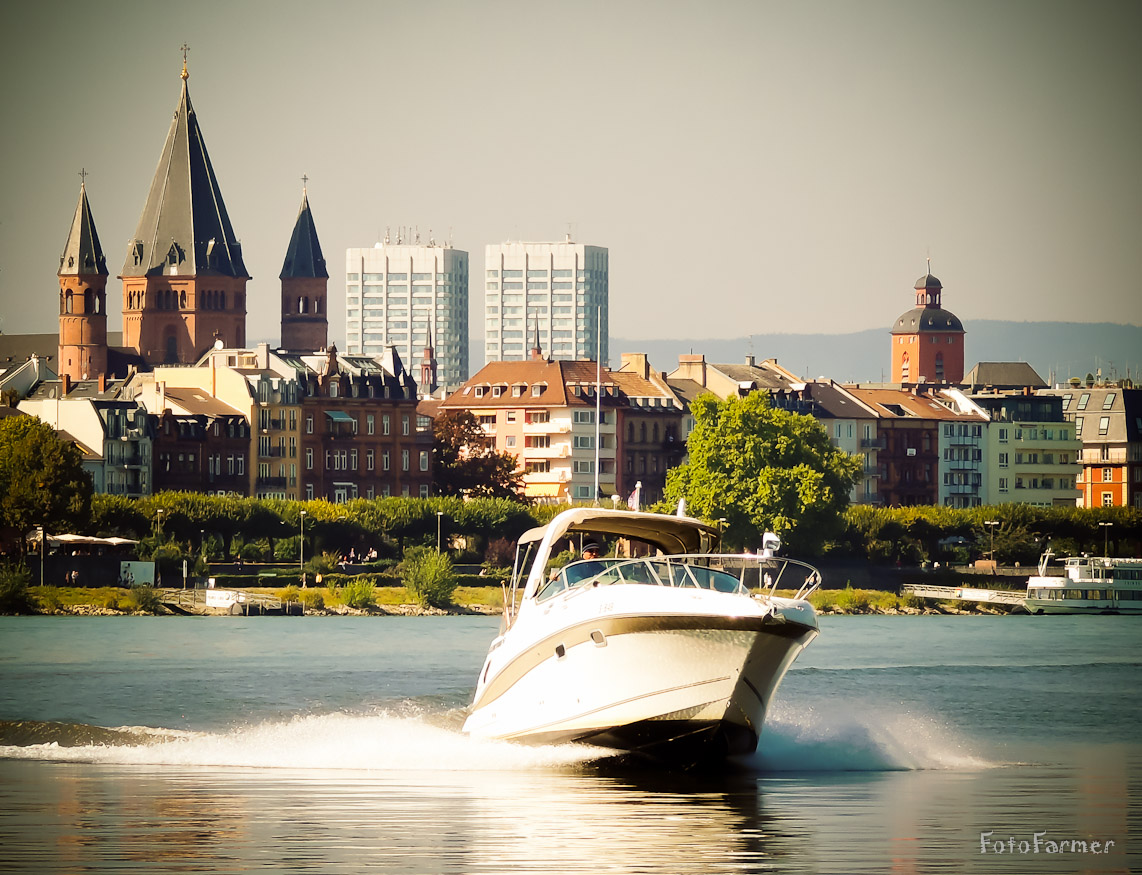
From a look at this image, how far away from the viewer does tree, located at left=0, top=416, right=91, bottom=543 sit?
10656cm

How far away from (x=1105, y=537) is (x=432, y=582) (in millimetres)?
57108

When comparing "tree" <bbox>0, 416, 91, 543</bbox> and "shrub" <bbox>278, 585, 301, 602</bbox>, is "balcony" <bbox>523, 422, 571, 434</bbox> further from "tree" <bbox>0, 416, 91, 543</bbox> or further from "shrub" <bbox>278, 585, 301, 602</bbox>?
"shrub" <bbox>278, 585, 301, 602</bbox>

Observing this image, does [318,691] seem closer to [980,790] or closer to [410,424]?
[980,790]

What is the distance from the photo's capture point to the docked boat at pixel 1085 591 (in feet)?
398

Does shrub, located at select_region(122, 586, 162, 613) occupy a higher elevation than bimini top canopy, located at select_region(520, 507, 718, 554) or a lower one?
lower

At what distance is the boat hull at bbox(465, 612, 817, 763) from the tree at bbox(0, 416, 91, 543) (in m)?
78.6

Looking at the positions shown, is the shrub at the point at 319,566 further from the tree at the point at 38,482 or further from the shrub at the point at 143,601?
the shrub at the point at 143,601

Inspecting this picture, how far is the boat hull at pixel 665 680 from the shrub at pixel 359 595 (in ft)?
235

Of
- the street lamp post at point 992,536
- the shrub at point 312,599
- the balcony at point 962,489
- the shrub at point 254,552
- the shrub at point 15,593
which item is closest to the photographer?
the shrub at point 15,593

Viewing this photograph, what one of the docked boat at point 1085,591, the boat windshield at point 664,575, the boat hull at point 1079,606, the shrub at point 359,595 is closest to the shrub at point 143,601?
the shrub at point 359,595

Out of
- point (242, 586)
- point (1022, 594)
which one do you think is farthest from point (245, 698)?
point (1022, 594)

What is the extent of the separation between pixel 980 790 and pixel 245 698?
24.2m

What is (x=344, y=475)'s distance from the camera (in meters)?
156

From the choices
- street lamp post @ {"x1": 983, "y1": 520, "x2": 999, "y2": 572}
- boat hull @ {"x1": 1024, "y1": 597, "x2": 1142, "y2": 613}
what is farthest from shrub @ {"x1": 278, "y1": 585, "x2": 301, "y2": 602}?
street lamp post @ {"x1": 983, "y1": 520, "x2": 999, "y2": 572}
